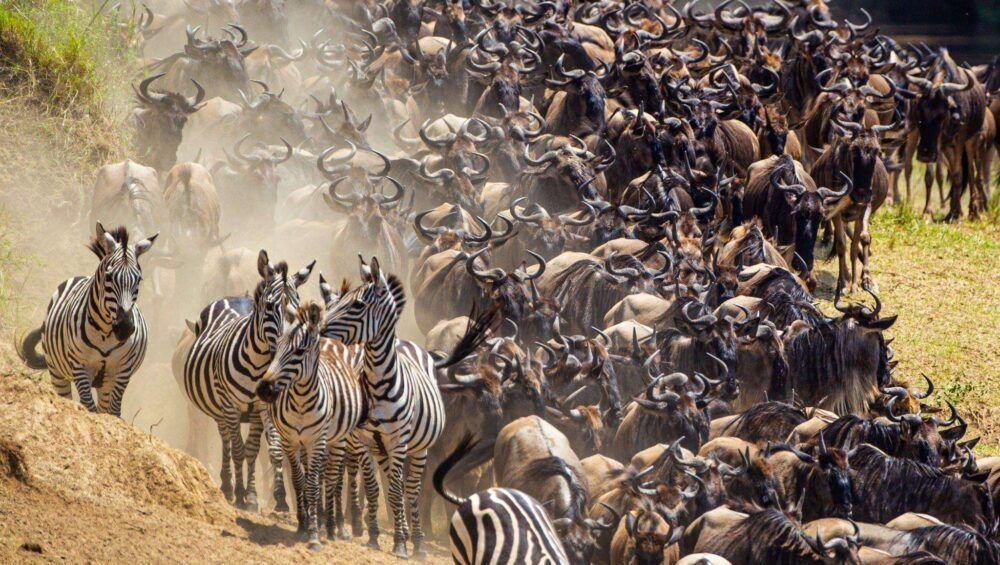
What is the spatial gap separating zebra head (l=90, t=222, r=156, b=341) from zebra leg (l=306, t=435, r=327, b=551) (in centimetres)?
Answer: 166

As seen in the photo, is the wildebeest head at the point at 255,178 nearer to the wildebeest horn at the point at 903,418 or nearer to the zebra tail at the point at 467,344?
the zebra tail at the point at 467,344

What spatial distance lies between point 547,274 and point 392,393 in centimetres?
476

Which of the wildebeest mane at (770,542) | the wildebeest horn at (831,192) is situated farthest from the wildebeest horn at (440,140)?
the wildebeest mane at (770,542)

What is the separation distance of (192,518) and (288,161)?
9.33 meters

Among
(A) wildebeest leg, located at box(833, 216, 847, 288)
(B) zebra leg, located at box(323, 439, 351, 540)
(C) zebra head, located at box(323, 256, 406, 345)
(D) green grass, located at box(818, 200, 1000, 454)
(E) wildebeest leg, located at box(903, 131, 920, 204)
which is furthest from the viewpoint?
(E) wildebeest leg, located at box(903, 131, 920, 204)

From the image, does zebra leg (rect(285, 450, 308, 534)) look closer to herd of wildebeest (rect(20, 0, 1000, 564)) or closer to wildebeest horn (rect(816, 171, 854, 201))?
herd of wildebeest (rect(20, 0, 1000, 564))

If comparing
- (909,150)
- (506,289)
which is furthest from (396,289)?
(909,150)

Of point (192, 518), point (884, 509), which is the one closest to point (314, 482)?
point (192, 518)

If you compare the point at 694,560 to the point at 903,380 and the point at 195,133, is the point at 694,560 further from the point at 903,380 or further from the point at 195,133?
the point at 195,133

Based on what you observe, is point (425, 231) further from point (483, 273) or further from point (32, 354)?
point (32, 354)

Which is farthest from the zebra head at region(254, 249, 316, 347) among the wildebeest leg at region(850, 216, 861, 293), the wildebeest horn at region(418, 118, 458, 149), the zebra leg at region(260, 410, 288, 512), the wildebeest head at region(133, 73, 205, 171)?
the wildebeest leg at region(850, 216, 861, 293)

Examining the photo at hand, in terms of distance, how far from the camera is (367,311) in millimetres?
8977

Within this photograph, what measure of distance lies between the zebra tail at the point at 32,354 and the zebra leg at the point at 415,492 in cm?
294

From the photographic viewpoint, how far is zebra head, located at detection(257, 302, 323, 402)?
835 cm
